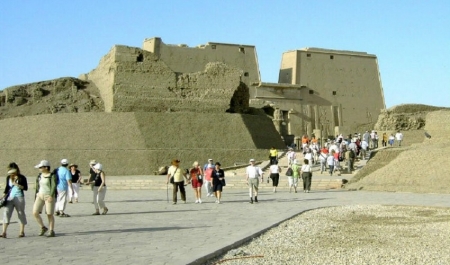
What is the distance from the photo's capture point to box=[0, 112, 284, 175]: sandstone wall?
29797 mm

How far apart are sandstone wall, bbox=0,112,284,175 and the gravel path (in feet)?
52.4

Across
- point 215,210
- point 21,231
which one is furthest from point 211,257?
point 215,210

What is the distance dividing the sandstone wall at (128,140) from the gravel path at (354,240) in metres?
16.0

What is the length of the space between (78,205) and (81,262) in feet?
30.4

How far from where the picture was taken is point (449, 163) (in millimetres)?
21609

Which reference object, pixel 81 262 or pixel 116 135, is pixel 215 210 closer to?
pixel 81 262

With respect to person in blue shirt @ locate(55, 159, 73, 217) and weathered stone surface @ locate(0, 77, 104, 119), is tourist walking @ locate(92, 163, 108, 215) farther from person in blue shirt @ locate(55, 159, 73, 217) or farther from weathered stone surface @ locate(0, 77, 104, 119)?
weathered stone surface @ locate(0, 77, 104, 119)

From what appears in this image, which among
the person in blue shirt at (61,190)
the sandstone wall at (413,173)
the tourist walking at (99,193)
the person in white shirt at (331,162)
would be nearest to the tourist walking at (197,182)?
the tourist walking at (99,193)

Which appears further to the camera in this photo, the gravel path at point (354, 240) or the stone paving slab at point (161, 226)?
the gravel path at point (354, 240)

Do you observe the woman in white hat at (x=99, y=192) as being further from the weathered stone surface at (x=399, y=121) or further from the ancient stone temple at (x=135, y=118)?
the weathered stone surface at (x=399, y=121)

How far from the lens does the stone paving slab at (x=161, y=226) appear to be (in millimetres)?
8930

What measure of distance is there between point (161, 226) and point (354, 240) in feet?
11.4

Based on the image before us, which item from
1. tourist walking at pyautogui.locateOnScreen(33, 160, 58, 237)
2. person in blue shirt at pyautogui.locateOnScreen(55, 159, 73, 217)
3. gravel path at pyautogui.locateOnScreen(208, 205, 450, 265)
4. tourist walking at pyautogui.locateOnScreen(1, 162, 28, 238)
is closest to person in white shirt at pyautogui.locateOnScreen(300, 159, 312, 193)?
gravel path at pyautogui.locateOnScreen(208, 205, 450, 265)

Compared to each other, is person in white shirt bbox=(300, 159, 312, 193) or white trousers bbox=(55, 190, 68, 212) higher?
person in white shirt bbox=(300, 159, 312, 193)
